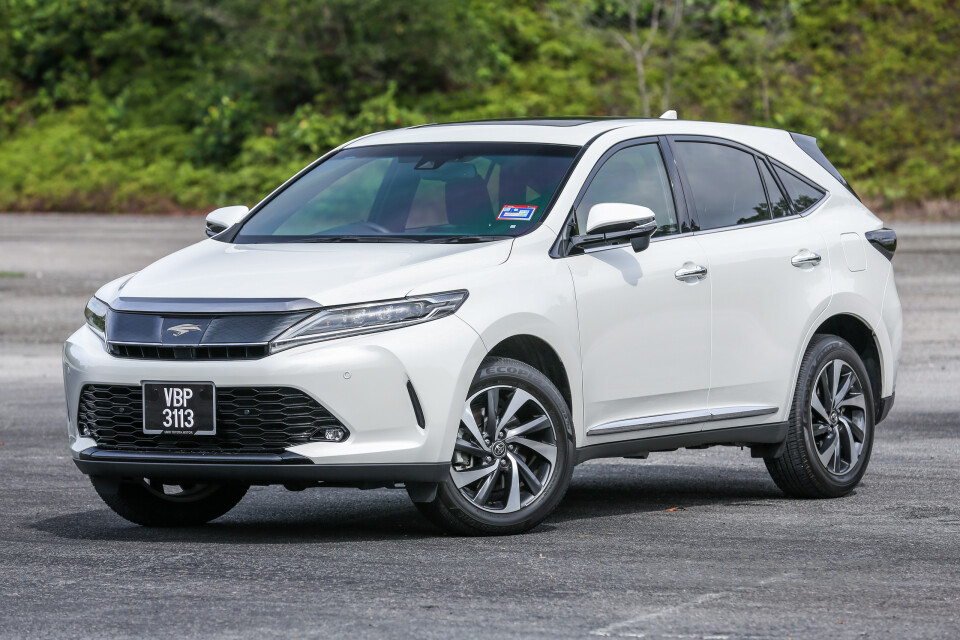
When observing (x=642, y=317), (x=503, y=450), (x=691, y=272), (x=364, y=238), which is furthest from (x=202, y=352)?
(x=691, y=272)

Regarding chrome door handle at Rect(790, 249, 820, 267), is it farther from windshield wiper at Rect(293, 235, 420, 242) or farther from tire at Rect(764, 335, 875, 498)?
windshield wiper at Rect(293, 235, 420, 242)

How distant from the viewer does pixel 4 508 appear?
7977 millimetres

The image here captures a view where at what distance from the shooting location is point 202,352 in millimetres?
6602

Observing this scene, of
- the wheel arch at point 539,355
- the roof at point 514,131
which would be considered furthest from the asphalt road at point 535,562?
the roof at point 514,131

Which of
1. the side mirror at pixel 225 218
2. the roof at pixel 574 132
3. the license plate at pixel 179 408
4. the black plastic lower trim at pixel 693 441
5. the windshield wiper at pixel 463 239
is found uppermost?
the roof at pixel 574 132

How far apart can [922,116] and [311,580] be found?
36.5m

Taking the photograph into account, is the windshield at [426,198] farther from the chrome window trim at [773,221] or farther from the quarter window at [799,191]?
the quarter window at [799,191]

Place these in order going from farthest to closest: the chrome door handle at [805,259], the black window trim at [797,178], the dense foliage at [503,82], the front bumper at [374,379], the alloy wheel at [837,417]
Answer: the dense foliage at [503,82] → the black window trim at [797,178] → the alloy wheel at [837,417] → the chrome door handle at [805,259] → the front bumper at [374,379]

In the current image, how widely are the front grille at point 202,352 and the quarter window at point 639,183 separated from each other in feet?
6.24

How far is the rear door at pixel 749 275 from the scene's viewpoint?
26.3ft

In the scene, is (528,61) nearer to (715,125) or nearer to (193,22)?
(193,22)

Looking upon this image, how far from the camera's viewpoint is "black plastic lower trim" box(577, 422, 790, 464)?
751cm

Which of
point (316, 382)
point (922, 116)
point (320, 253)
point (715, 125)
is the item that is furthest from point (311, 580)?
point (922, 116)

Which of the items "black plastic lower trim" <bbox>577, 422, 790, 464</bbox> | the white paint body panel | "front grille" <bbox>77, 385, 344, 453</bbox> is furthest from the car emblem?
"black plastic lower trim" <bbox>577, 422, 790, 464</bbox>
